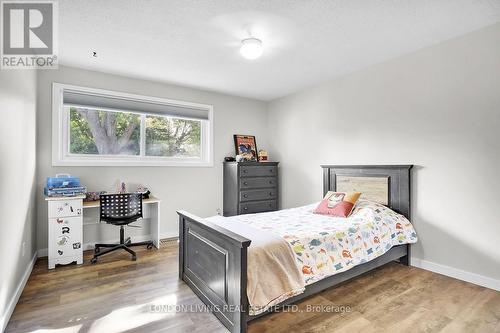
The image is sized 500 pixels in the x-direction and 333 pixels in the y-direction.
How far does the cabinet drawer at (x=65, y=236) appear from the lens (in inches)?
118

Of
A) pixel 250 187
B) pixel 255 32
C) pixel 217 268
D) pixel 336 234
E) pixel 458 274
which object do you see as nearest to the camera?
pixel 217 268

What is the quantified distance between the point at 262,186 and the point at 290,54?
232 centimetres

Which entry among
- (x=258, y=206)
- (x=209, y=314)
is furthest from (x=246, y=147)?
(x=209, y=314)

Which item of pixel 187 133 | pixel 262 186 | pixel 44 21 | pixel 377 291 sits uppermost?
pixel 44 21

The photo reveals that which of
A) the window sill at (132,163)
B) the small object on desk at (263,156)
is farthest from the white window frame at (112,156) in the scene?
the small object on desk at (263,156)

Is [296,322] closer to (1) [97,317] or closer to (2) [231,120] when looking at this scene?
(1) [97,317]

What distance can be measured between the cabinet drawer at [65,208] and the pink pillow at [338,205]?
9.33ft

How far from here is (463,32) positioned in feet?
8.76

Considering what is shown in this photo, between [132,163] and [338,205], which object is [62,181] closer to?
[132,163]

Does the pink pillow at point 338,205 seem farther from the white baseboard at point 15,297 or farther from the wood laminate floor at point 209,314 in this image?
the white baseboard at point 15,297

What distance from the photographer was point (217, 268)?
2.09 metres

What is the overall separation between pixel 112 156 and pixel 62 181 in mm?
791

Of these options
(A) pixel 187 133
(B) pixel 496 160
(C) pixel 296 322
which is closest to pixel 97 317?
(C) pixel 296 322

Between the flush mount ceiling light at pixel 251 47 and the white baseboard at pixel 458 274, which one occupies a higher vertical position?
the flush mount ceiling light at pixel 251 47
